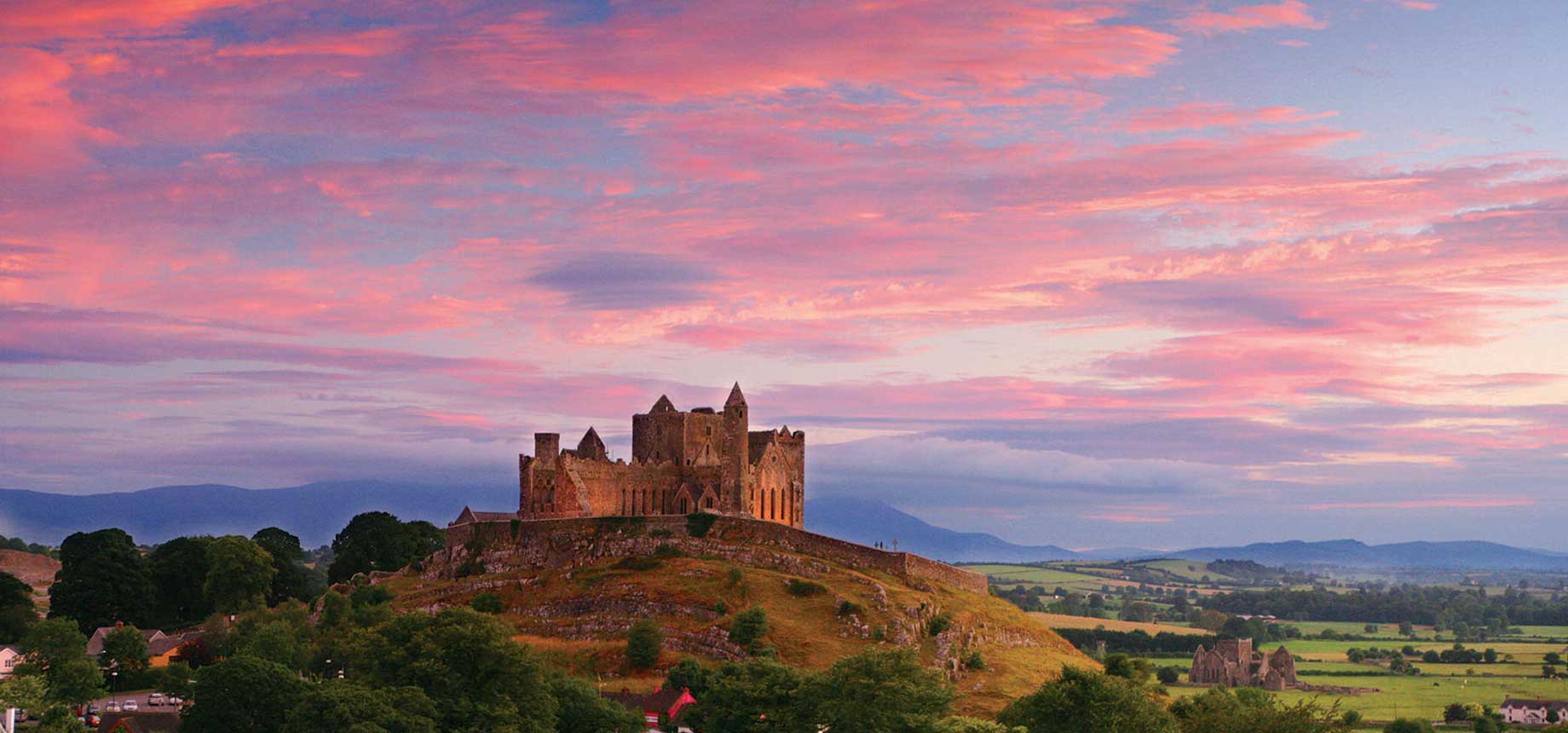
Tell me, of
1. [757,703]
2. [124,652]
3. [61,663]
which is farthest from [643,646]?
[124,652]

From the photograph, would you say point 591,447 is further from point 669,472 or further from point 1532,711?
point 1532,711

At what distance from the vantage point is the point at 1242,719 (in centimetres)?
10369

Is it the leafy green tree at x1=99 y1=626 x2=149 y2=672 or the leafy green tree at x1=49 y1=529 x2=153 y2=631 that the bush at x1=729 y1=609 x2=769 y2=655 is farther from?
the leafy green tree at x1=49 y1=529 x2=153 y2=631

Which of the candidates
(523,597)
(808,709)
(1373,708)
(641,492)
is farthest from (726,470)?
(1373,708)

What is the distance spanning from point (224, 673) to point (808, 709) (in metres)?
34.2

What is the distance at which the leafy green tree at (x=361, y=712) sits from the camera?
8794cm

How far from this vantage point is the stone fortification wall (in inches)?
5443

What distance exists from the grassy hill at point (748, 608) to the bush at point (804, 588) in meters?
0.13

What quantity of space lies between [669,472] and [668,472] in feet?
0.24

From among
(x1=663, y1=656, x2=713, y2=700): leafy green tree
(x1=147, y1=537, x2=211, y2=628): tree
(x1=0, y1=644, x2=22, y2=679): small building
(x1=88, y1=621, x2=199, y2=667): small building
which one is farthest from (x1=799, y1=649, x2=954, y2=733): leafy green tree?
(x1=147, y1=537, x2=211, y2=628): tree

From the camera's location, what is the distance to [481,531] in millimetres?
148250

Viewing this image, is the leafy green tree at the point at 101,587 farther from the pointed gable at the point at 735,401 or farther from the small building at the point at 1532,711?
the small building at the point at 1532,711

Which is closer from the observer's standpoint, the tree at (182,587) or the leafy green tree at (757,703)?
the leafy green tree at (757,703)

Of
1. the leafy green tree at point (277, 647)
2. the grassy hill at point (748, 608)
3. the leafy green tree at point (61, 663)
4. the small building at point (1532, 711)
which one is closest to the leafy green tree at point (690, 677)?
the grassy hill at point (748, 608)
